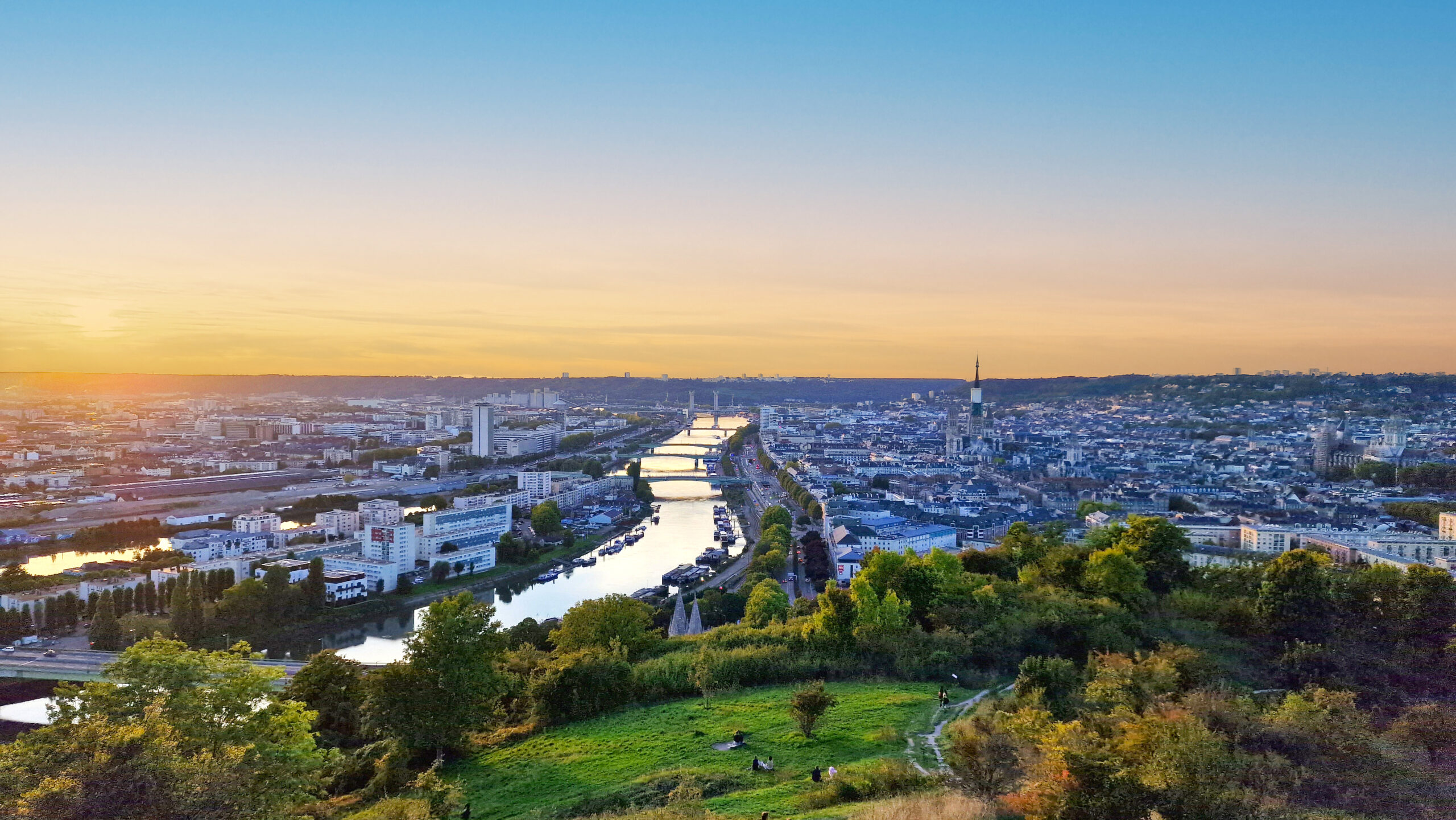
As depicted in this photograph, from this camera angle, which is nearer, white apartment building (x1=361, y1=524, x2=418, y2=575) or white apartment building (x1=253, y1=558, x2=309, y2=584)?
white apartment building (x1=253, y1=558, x2=309, y2=584)

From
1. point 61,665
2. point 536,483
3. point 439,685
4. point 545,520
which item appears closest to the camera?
point 439,685

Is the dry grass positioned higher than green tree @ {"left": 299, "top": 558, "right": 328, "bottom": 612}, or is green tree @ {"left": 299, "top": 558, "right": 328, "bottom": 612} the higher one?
the dry grass

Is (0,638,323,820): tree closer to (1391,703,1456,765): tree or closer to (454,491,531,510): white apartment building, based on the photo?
(1391,703,1456,765): tree

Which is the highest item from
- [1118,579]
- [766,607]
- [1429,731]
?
[1429,731]

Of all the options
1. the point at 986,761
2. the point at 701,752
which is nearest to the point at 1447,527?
the point at 701,752

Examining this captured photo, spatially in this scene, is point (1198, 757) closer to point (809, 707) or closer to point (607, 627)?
point (809, 707)

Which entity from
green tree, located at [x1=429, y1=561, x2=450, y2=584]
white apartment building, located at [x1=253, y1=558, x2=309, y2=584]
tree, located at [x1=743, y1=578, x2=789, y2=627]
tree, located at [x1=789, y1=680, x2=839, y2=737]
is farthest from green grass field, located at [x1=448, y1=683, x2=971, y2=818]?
green tree, located at [x1=429, y1=561, x2=450, y2=584]
